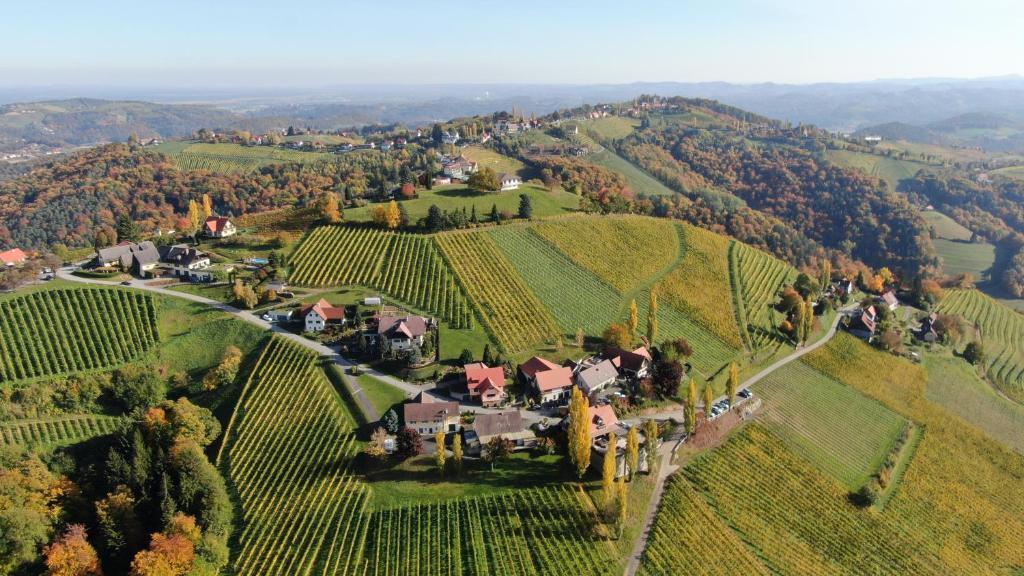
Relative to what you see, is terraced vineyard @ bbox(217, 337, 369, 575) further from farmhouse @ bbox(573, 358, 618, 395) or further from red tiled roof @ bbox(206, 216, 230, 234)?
red tiled roof @ bbox(206, 216, 230, 234)

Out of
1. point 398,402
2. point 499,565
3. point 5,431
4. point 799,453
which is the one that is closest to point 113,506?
point 5,431

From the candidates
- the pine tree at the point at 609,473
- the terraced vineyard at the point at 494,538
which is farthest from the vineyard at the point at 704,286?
the terraced vineyard at the point at 494,538

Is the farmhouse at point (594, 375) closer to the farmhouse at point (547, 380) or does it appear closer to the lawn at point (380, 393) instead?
the farmhouse at point (547, 380)

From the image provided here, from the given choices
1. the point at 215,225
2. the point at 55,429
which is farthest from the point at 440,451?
the point at 215,225

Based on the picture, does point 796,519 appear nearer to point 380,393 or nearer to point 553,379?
point 553,379

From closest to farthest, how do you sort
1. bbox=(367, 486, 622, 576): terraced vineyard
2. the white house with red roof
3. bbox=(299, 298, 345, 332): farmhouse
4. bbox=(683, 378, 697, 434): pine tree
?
bbox=(367, 486, 622, 576): terraced vineyard, bbox=(683, 378, 697, 434): pine tree, the white house with red roof, bbox=(299, 298, 345, 332): farmhouse

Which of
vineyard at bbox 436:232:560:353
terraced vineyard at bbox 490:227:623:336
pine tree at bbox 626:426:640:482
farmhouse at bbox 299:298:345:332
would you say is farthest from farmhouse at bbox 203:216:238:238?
pine tree at bbox 626:426:640:482
